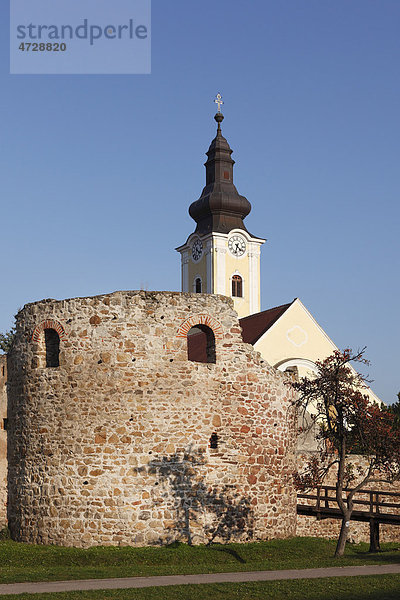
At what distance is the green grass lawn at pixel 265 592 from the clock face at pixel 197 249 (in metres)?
45.2

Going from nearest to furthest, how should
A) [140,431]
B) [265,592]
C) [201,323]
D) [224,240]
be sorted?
1. [265,592]
2. [140,431]
3. [201,323]
4. [224,240]

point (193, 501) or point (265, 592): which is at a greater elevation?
point (193, 501)

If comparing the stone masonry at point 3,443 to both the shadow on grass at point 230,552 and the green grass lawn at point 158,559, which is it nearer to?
the green grass lawn at point 158,559

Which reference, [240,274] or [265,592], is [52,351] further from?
[240,274]

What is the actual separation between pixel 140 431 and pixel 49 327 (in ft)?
10.8

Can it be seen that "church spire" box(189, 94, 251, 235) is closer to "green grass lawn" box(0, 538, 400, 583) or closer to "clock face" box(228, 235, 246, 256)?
"clock face" box(228, 235, 246, 256)

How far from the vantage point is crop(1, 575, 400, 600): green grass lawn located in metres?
12.2

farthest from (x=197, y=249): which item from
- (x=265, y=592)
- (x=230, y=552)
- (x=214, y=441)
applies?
(x=265, y=592)

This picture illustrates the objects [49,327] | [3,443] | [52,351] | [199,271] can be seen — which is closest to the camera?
[49,327]

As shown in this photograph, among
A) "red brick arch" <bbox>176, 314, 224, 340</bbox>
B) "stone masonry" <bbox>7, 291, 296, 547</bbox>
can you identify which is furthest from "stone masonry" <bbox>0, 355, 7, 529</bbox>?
"red brick arch" <bbox>176, 314, 224, 340</bbox>

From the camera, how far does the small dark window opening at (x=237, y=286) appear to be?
56.8 metres

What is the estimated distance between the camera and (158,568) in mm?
15672

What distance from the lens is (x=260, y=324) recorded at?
41.4m

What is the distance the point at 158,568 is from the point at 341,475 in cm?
412
